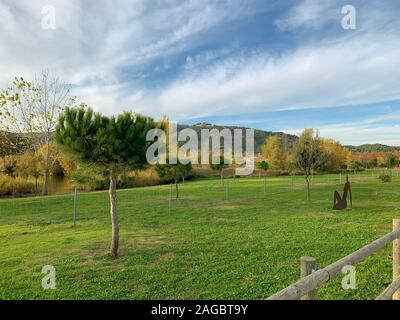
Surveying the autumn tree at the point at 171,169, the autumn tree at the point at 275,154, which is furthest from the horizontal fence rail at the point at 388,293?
the autumn tree at the point at 275,154

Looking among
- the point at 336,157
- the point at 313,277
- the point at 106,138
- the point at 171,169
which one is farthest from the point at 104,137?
the point at 336,157

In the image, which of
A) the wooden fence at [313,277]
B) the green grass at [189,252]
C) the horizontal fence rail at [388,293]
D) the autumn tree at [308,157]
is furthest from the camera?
the autumn tree at [308,157]

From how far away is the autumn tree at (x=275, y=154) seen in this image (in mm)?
53938

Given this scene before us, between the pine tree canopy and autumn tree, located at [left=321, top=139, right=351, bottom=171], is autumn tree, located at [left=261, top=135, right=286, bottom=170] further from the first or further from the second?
the pine tree canopy

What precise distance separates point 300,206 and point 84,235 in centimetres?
1032

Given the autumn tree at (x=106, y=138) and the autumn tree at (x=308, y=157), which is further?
the autumn tree at (x=308, y=157)

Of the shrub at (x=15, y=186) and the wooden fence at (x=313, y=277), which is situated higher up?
the wooden fence at (x=313, y=277)

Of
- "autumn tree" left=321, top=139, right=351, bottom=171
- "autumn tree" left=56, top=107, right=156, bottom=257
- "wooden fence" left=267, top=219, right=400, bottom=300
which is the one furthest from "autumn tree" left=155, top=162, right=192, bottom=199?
"autumn tree" left=321, top=139, right=351, bottom=171

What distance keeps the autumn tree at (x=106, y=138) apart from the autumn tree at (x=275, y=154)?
164 feet

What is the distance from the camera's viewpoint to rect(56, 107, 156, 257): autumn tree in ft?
19.6

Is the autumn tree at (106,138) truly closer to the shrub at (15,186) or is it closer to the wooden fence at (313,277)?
the wooden fence at (313,277)

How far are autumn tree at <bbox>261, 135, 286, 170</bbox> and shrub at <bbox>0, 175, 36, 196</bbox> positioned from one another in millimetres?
41336

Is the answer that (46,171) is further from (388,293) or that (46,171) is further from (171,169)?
(388,293)

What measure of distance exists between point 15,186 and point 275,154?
143 ft
